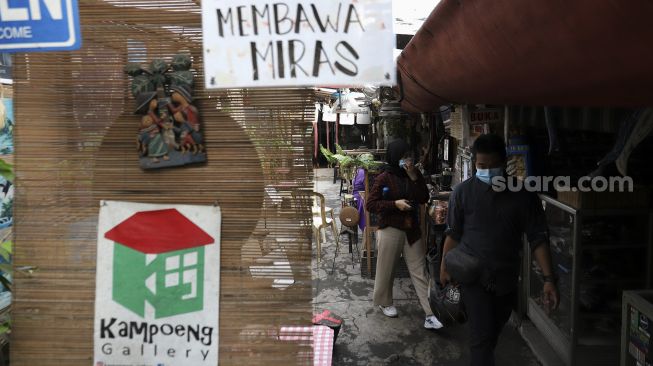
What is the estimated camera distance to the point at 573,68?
1.81 m

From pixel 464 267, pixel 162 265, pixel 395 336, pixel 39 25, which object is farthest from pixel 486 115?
pixel 39 25

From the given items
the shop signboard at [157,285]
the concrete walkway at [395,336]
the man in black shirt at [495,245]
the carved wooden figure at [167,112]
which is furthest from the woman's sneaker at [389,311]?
the carved wooden figure at [167,112]

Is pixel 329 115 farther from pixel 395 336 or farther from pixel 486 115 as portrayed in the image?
pixel 395 336

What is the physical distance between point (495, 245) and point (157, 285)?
2327 mm

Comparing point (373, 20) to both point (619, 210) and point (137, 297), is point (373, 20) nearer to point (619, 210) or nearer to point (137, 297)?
point (137, 297)

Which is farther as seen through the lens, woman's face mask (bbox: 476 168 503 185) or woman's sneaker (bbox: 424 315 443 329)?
woman's sneaker (bbox: 424 315 443 329)

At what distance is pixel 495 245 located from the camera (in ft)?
11.1

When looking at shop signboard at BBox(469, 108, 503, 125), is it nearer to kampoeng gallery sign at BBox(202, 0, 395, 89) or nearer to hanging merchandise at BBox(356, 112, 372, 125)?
kampoeng gallery sign at BBox(202, 0, 395, 89)

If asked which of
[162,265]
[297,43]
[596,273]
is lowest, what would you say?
[596,273]

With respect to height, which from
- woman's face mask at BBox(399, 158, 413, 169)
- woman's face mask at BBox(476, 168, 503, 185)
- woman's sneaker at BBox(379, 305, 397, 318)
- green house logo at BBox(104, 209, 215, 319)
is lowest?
woman's sneaker at BBox(379, 305, 397, 318)

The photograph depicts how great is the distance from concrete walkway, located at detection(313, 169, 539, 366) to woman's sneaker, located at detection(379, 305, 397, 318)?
0.18 ft

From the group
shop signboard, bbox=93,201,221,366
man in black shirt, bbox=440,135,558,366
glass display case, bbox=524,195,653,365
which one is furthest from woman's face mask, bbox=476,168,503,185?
shop signboard, bbox=93,201,221,366

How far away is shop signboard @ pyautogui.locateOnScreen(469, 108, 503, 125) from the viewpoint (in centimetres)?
578

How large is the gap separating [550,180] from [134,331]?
4.19 m
